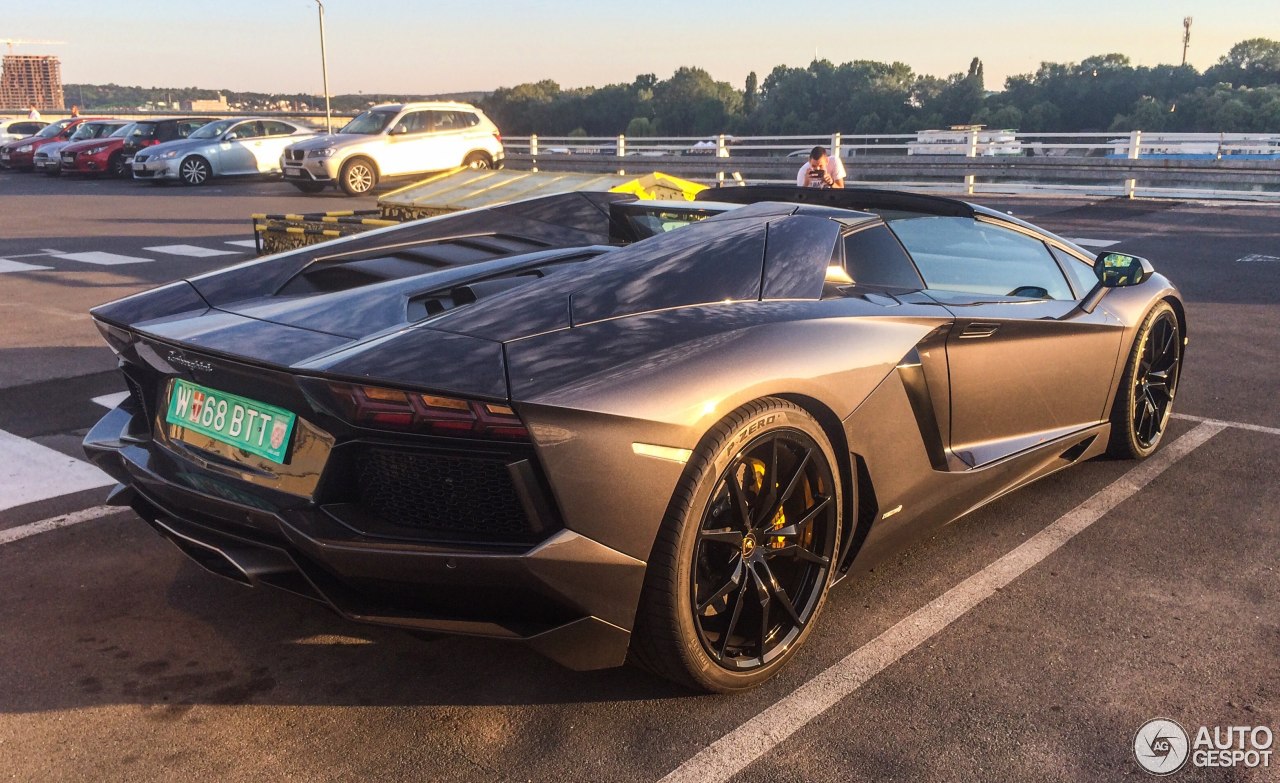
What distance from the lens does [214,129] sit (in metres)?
27.4

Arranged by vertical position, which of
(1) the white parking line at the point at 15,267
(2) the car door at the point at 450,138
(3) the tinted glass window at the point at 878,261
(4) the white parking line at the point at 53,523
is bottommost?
(4) the white parking line at the point at 53,523

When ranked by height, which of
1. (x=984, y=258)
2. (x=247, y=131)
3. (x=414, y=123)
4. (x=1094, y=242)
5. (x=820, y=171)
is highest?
(x=414, y=123)

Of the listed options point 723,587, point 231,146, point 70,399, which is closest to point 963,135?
point 231,146

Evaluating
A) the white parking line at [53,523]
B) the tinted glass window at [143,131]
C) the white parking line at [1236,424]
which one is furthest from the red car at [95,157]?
the white parking line at [1236,424]

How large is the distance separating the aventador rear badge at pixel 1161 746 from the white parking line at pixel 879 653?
26.8 inches

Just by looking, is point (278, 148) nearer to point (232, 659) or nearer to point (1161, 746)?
point (232, 659)

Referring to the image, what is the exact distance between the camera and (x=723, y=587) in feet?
9.47

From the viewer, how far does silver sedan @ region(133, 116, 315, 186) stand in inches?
1039

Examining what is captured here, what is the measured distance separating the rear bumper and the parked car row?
20735mm

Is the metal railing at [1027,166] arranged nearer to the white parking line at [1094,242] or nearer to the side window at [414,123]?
the side window at [414,123]

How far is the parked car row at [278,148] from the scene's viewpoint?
22625 mm

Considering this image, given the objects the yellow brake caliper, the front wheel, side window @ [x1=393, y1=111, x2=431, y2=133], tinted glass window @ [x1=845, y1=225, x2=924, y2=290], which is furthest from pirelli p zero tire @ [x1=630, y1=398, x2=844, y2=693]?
the front wheel

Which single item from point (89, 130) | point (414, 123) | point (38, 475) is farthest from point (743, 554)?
point (89, 130)

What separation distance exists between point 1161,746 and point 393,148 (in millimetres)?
22065
